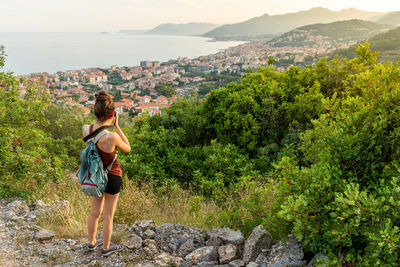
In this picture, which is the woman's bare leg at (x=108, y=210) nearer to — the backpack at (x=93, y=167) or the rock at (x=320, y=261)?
the backpack at (x=93, y=167)

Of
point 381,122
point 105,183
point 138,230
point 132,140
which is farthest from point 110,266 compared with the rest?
point 132,140

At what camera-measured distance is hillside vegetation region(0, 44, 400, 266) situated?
76.7 inches

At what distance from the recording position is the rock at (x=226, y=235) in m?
2.97

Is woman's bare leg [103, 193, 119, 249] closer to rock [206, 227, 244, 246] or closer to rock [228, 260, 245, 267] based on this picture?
rock [206, 227, 244, 246]

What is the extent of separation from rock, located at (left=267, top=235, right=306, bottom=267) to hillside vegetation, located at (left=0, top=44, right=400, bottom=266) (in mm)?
106

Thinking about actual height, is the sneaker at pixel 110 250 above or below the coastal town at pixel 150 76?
below

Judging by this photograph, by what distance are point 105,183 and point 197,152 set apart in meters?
3.74

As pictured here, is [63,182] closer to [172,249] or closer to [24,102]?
[24,102]

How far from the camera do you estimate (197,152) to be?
20.7 ft

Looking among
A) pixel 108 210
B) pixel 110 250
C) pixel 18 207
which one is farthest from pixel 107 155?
pixel 18 207

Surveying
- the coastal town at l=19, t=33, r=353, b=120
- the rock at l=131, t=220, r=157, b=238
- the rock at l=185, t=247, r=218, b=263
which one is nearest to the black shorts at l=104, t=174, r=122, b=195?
the rock at l=131, t=220, r=157, b=238

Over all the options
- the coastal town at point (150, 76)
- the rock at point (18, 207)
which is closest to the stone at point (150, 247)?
the rock at point (18, 207)

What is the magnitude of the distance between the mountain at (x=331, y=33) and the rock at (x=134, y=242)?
9784 centimetres

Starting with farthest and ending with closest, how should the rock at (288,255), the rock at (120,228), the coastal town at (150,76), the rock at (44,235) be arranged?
the coastal town at (150,76), the rock at (120,228), the rock at (44,235), the rock at (288,255)
